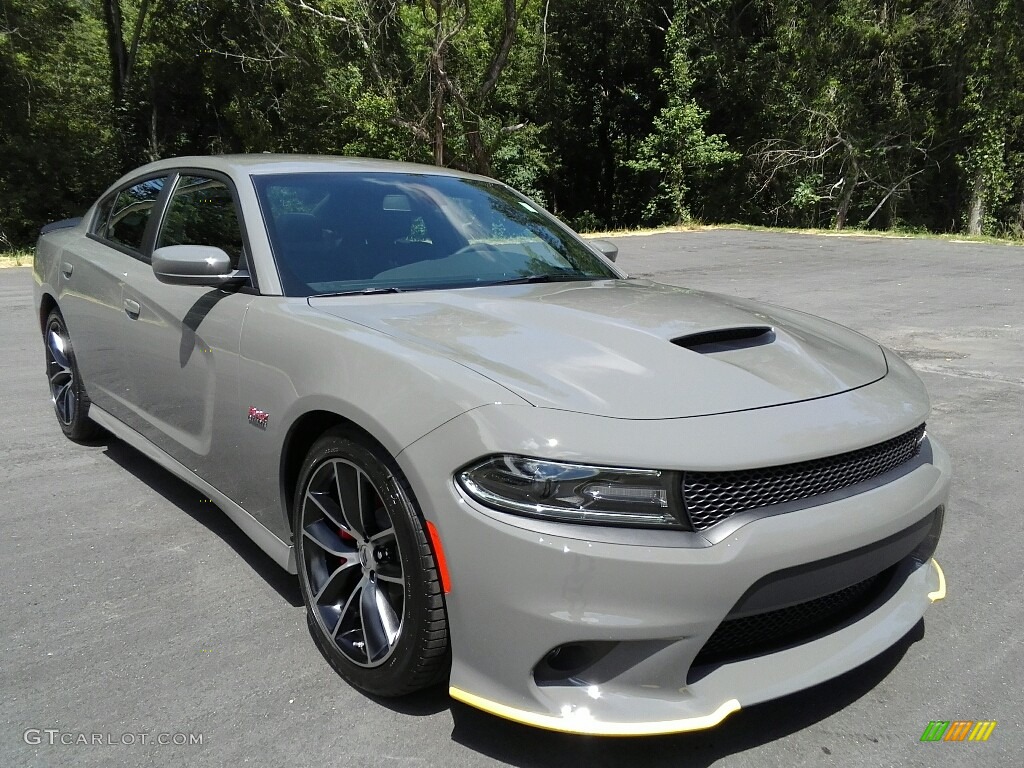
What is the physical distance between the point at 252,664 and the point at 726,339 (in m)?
1.82

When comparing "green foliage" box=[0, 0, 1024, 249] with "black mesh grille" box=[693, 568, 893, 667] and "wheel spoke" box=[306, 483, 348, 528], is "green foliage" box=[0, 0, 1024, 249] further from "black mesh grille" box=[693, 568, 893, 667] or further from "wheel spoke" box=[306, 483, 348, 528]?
"black mesh grille" box=[693, 568, 893, 667]

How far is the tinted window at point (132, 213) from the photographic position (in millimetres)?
4074

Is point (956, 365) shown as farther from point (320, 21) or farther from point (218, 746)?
point (320, 21)

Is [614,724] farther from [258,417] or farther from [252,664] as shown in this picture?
[258,417]

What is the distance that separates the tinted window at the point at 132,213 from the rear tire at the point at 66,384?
680 millimetres

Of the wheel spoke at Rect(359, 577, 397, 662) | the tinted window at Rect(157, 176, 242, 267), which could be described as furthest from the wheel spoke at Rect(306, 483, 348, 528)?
the tinted window at Rect(157, 176, 242, 267)

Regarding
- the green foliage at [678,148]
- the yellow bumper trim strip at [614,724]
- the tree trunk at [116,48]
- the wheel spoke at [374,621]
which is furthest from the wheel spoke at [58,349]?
the tree trunk at [116,48]

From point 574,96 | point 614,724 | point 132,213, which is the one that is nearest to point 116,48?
point 574,96

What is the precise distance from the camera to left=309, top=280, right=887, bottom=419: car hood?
2164 mm

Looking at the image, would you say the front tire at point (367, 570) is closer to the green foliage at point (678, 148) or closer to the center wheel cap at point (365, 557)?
the center wheel cap at point (365, 557)

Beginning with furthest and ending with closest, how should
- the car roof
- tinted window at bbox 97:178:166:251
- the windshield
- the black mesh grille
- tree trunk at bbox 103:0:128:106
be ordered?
tree trunk at bbox 103:0:128:106, tinted window at bbox 97:178:166:251, the car roof, the windshield, the black mesh grille

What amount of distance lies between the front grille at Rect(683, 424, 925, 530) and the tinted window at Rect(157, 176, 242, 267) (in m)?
2.02

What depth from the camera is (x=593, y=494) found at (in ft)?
6.50

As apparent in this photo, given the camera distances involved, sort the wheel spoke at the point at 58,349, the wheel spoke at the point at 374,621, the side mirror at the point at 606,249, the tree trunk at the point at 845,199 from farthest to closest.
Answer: the tree trunk at the point at 845,199 → the wheel spoke at the point at 58,349 → the side mirror at the point at 606,249 → the wheel spoke at the point at 374,621
